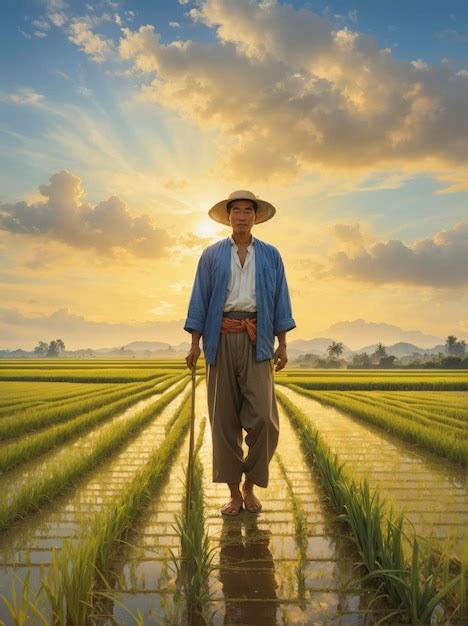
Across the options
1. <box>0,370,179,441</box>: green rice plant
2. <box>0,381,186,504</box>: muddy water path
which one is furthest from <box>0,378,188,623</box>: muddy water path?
<box>0,370,179,441</box>: green rice plant

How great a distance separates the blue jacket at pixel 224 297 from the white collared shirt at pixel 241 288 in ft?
0.14

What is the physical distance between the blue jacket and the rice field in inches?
44.5

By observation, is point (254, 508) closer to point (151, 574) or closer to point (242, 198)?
point (151, 574)

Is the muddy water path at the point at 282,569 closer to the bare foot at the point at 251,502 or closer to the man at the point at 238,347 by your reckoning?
the bare foot at the point at 251,502

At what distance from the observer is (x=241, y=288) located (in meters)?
3.79

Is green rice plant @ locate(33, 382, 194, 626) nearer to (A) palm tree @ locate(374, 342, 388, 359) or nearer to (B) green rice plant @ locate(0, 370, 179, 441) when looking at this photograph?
(B) green rice plant @ locate(0, 370, 179, 441)

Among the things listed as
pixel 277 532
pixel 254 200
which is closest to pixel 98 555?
pixel 277 532

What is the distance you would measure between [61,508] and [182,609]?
6.20 ft

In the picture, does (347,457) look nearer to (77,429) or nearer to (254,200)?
(254,200)

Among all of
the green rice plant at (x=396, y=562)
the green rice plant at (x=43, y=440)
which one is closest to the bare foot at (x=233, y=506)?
the green rice plant at (x=396, y=562)

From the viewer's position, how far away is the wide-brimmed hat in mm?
3748

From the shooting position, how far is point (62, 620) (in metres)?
2.01

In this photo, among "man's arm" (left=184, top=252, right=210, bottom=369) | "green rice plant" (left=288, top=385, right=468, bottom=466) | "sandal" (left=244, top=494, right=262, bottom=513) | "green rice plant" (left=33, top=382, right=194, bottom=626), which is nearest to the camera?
"green rice plant" (left=33, top=382, right=194, bottom=626)

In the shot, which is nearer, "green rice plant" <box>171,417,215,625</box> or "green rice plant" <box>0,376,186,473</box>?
"green rice plant" <box>171,417,215,625</box>
